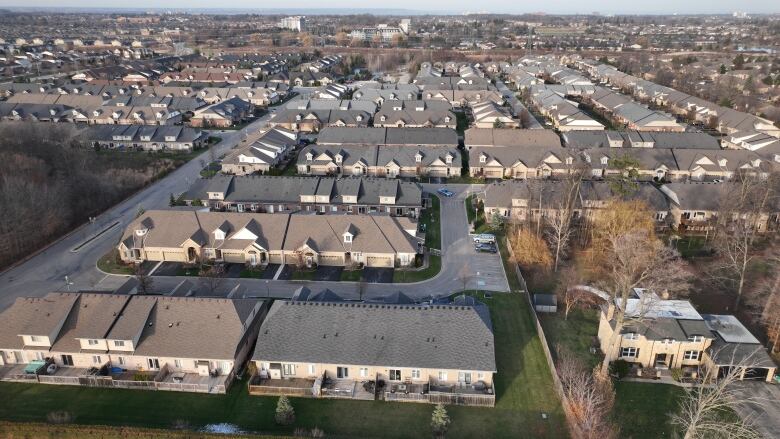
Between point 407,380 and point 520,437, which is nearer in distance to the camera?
point 520,437

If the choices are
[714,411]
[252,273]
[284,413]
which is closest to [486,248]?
[252,273]

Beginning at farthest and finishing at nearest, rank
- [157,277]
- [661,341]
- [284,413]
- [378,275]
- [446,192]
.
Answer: [446,192]
[378,275]
[157,277]
[661,341]
[284,413]

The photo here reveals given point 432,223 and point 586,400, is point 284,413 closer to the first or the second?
point 586,400

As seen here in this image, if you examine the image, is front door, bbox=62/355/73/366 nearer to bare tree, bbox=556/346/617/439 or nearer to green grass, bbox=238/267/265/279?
green grass, bbox=238/267/265/279

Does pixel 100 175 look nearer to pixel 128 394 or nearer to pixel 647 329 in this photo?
pixel 128 394

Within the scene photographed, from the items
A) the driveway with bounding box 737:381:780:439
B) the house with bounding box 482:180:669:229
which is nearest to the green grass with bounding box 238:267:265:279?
the house with bounding box 482:180:669:229

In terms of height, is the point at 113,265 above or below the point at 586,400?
below

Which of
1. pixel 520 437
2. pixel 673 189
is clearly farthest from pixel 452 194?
pixel 520 437

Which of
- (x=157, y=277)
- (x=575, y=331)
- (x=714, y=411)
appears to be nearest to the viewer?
(x=714, y=411)
